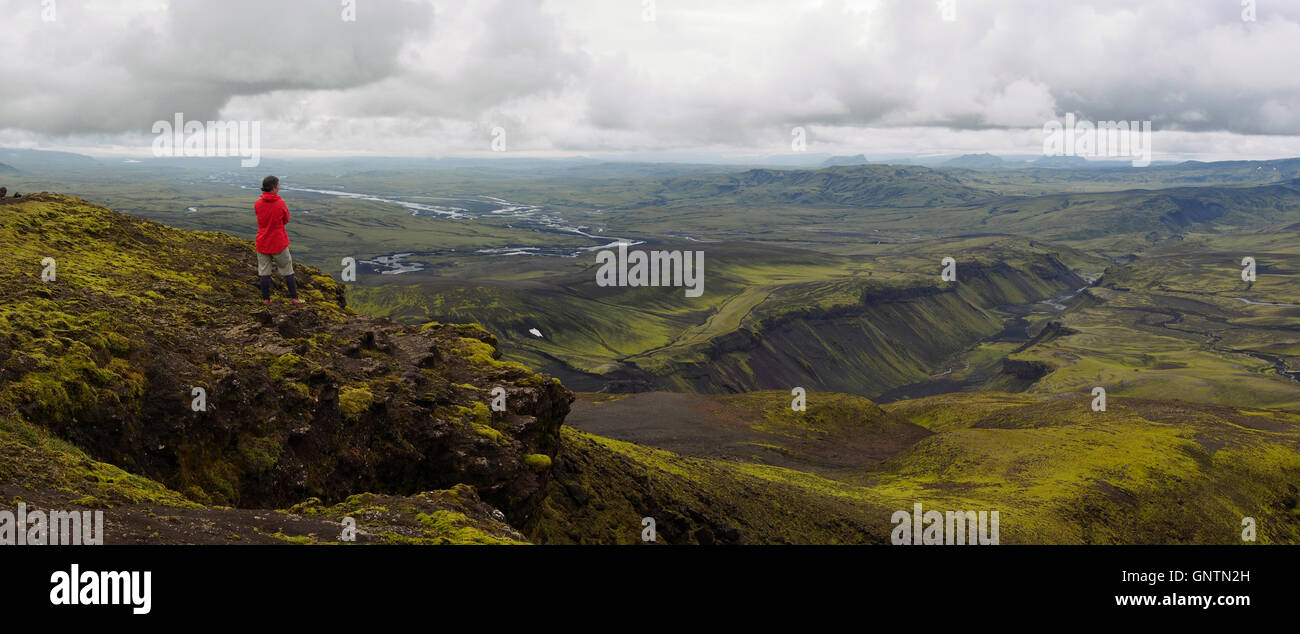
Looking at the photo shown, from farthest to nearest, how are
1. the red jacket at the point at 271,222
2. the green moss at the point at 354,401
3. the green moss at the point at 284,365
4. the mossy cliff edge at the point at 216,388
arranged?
the green moss at the point at 354,401 < the red jacket at the point at 271,222 < the green moss at the point at 284,365 < the mossy cliff edge at the point at 216,388

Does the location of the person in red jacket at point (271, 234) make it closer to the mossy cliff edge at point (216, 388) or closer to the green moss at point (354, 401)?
the mossy cliff edge at point (216, 388)

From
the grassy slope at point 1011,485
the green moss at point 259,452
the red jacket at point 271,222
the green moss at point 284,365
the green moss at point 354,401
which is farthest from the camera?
the grassy slope at point 1011,485

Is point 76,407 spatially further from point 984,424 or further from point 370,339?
point 984,424

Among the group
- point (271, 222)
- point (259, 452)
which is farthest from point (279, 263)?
point (259, 452)

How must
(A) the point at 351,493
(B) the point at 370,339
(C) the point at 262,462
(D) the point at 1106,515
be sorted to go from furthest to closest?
(D) the point at 1106,515
(B) the point at 370,339
(A) the point at 351,493
(C) the point at 262,462

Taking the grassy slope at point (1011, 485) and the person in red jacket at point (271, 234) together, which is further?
the grassy slope at point (1011, 485)

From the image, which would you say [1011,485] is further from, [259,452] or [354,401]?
[259,452]

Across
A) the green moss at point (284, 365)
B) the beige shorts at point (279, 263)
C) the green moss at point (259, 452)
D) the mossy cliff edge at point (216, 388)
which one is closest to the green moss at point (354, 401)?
the mossy cliff edge at point (216, 388)
